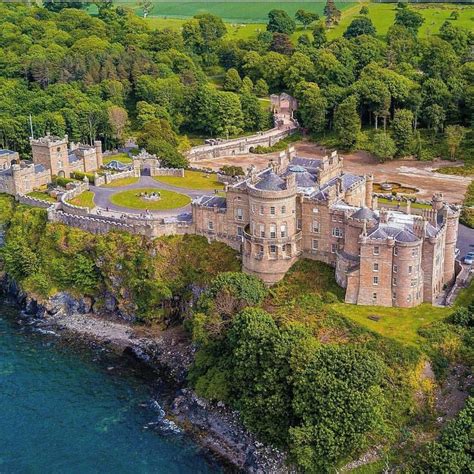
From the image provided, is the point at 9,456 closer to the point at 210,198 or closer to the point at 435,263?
the point at 210,198

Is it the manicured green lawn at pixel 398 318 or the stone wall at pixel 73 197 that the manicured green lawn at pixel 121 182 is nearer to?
the stone wall at pixel 73 197

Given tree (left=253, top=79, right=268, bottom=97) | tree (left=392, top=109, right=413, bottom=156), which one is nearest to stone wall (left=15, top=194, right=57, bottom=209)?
tree (left=392, top=109, right=413, bottom=156)

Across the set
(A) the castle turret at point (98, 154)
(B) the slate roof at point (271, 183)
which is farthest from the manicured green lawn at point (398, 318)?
(A) the castle turret at point (98, 154)

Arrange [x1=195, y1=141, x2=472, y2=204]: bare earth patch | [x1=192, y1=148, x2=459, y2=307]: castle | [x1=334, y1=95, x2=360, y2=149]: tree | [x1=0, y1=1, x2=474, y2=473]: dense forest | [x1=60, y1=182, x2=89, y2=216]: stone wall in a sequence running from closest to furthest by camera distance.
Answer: [x1=0, y1=1, x2=474, y2=473]: dense forest, [x1=192, y1=148, x2=459, y2=307]: castle, [x1=60, y1=182, x2=89, y2=216]: stone wall, [x1=195, y1=141, x2=472, y2=204]: bare earth patch, [x1=334, y1=95, x2=360, y2=149]: tree

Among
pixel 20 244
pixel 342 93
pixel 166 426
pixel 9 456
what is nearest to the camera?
pixel 9 456

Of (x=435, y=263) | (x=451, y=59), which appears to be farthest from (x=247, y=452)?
(x=451, y=59)

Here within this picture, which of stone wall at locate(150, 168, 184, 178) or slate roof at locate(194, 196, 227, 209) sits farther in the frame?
stone wall at locate(150, 168, 184, 178)

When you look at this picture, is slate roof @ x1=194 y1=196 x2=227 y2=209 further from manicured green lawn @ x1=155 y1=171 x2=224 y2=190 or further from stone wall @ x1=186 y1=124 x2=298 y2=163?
stone wall @ x1=186 y1=124 x2=298 y2=163
